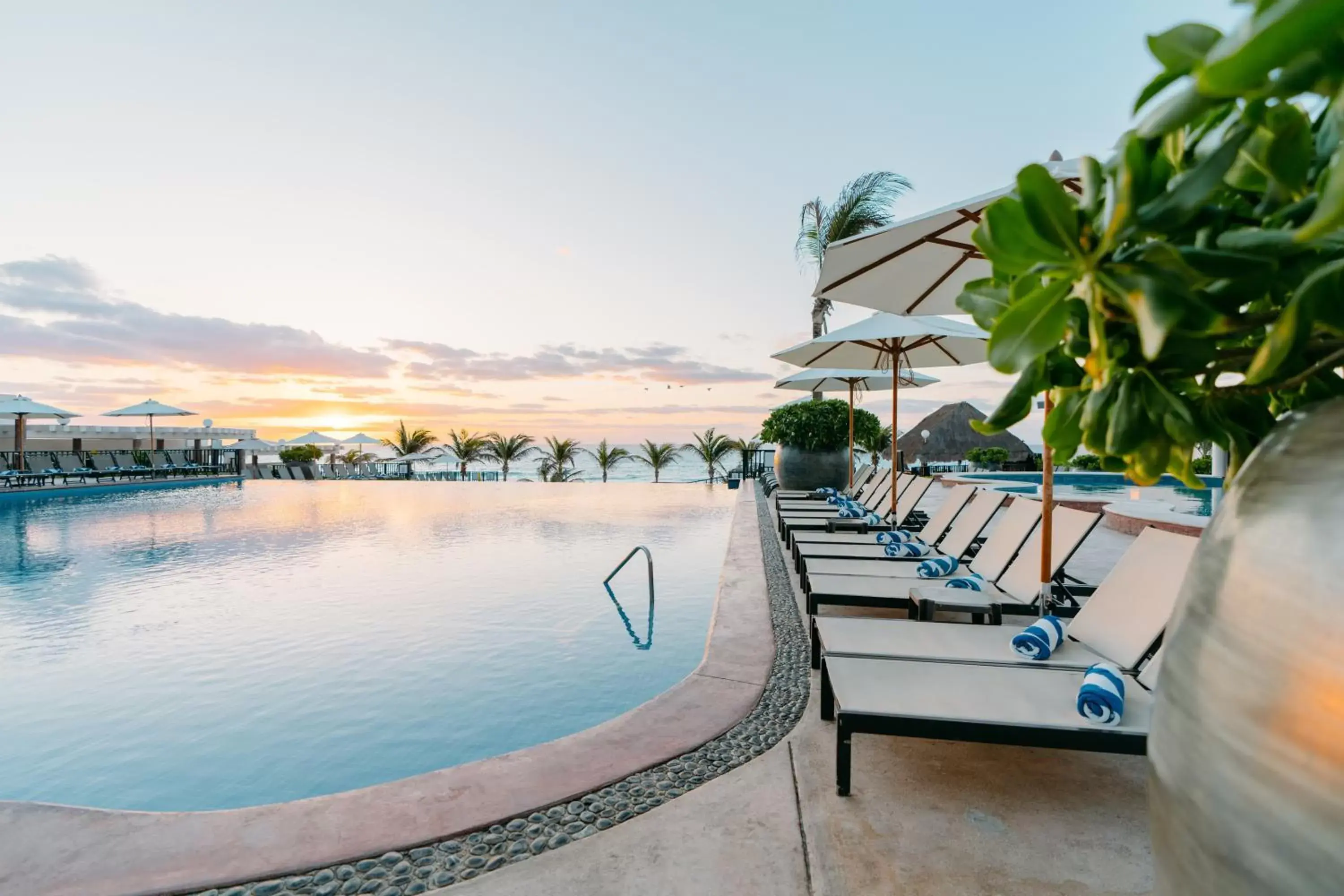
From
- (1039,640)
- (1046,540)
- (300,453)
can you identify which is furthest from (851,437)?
(300,453)

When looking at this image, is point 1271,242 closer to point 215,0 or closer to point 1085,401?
point 1085,401

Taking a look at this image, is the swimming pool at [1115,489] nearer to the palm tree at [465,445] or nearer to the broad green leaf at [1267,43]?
the broad green leaf at [1267,43]

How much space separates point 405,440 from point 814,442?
21244 mm

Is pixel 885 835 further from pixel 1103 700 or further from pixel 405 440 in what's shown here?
pixel 405 440

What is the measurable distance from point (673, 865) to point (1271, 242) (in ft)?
7.44

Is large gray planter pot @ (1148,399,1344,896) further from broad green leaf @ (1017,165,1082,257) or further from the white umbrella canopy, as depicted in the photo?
the white umbrella canopy

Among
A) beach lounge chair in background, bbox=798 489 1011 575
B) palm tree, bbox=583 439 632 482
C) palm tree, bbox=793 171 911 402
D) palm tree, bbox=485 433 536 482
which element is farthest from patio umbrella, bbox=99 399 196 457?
beach lounge chair in background, bbox=798 489 1011 575

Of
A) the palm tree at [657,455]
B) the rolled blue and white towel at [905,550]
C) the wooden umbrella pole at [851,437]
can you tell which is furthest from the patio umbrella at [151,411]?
the rolled blue and white towel at [905,550]

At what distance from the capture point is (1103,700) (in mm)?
2365

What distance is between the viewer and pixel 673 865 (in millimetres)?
2164

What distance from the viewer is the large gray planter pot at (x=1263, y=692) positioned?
22.0 inches

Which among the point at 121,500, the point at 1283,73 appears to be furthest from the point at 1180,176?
the point at 121,500

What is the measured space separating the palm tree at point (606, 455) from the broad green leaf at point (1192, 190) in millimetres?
25647

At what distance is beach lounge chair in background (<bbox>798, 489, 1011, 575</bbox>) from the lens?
205 inches
